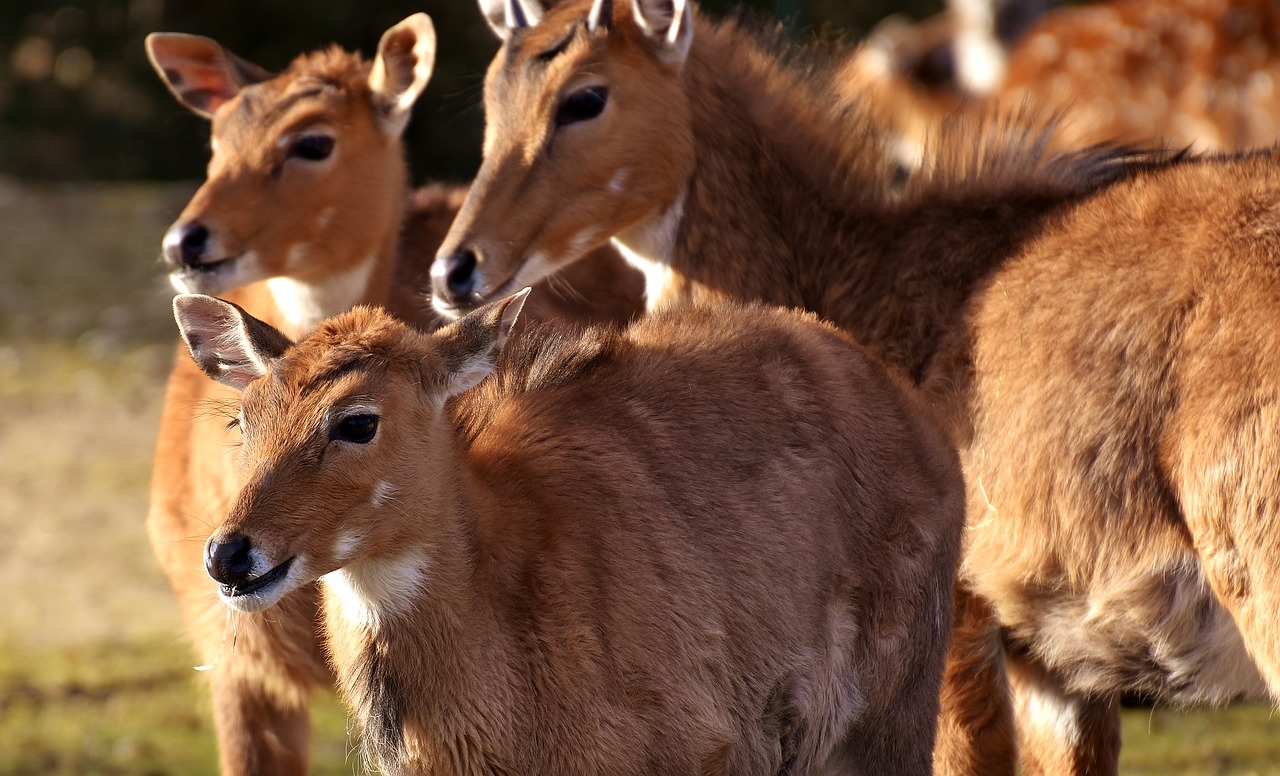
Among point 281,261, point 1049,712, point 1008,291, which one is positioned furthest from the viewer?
point 281,261

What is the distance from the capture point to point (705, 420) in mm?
4172

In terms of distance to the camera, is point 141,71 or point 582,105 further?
point 141,71

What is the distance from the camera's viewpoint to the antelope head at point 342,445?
3.44m

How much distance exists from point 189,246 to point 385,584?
207cm

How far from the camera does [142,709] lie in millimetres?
7457

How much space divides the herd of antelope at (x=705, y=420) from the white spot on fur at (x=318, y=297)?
0.01m

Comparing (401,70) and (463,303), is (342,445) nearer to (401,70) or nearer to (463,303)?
(463,303)

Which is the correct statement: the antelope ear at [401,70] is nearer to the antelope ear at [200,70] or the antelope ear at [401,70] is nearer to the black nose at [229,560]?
the antelope ear at [200,70]

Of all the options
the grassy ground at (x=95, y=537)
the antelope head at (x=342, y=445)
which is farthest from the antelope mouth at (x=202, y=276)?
the grassy ground at (x=95, y=537)

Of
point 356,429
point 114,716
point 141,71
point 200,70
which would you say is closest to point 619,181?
point 356,429

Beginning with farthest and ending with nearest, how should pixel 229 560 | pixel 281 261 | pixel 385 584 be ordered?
pixel 281 261, pixel 385 584, pixel 229 560

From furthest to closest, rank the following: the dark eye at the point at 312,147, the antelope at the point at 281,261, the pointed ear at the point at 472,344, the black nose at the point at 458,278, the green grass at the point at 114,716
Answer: the green grass at the point at 114,716 → the dark eye at the point at 312,147 → the antelope at the point at 281,261 → the black nose at the point at 458,278 → the pointed ear at the point at 472,344

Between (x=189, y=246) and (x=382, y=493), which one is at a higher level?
(x=382, y=493)

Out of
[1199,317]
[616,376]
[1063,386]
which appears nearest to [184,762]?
[616,376]
